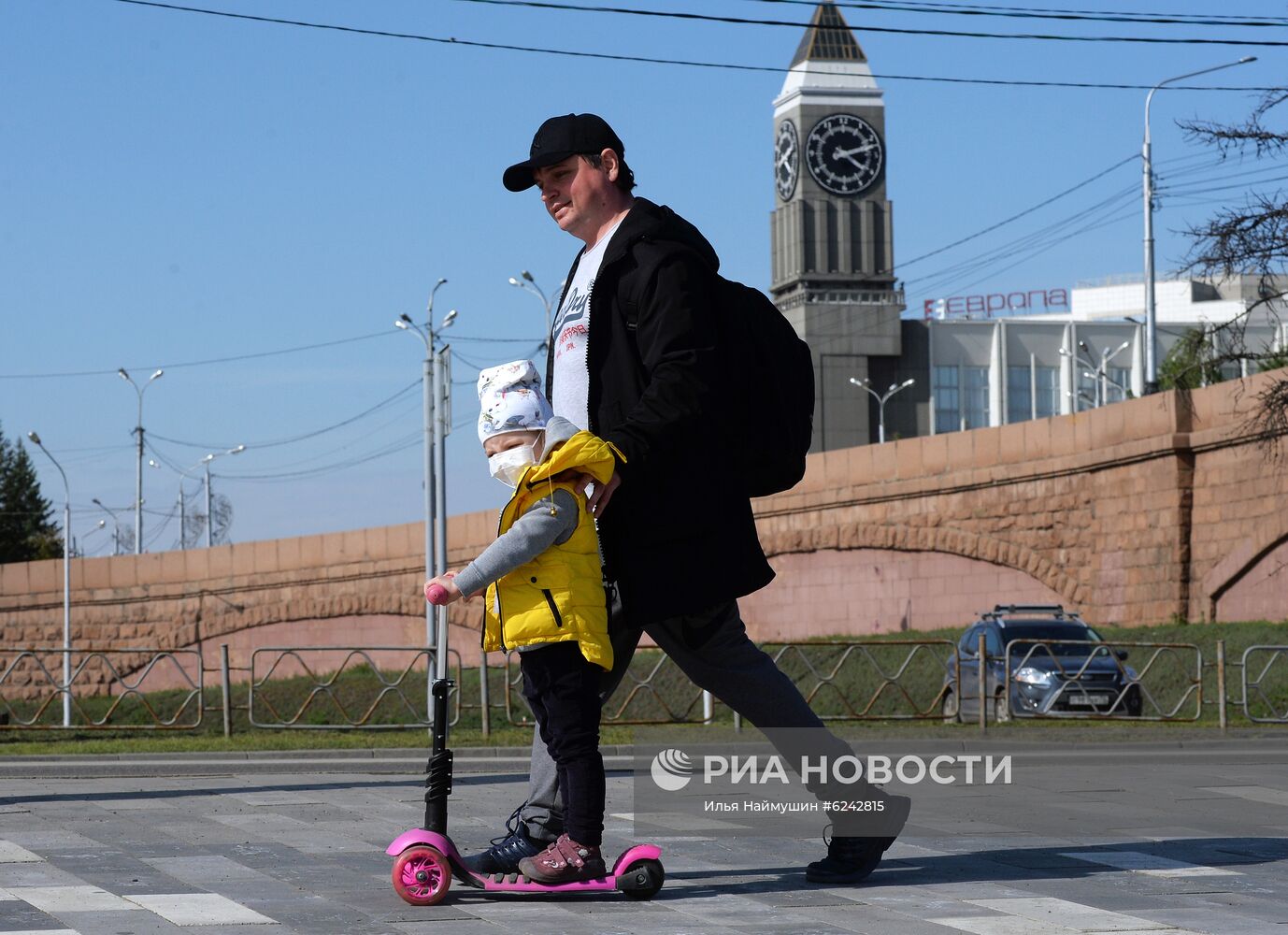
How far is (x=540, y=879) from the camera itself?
4883mm

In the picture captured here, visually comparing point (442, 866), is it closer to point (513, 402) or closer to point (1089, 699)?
point (513, 402)

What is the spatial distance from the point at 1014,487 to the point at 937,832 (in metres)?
27.5

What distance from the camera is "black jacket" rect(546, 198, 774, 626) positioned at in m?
4.99

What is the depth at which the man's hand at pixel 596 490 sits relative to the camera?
486 cm

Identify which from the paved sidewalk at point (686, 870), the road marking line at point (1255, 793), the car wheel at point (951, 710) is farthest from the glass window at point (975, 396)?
the paved sidewalk at point (686, 870)

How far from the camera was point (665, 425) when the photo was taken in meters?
4.95

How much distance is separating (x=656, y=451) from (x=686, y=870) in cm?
142

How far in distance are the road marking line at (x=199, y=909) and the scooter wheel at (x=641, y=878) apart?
94 centimetres

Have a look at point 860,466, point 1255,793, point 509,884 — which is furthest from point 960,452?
point 509,884

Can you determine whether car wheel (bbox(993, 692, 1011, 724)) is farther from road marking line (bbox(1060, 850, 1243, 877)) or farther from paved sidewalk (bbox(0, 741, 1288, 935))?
road marking line (bbox(1060, 850, 1243, 877))

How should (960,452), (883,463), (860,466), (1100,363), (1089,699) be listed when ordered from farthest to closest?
1. (1100,363)
2. (860,466)
3. (883,463)
4. (960,452)
5. (1089,699)

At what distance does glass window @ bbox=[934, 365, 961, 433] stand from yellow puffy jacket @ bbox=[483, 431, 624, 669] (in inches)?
3264

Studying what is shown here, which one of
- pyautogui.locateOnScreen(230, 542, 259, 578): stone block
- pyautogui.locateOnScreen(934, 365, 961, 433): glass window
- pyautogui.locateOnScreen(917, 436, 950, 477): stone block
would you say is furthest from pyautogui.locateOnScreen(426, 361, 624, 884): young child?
pyautogui.locateOnScreen(934, 365, 961, 433): glass window

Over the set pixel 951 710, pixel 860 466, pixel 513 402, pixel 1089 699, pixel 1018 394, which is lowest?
pixel 951 710
